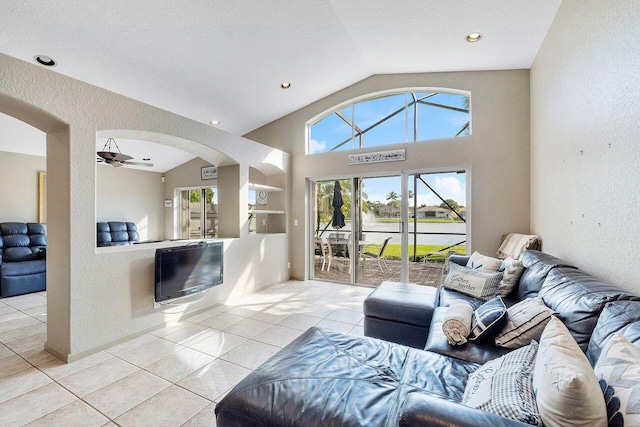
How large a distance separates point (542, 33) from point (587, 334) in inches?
129

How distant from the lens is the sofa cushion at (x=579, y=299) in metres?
1.34

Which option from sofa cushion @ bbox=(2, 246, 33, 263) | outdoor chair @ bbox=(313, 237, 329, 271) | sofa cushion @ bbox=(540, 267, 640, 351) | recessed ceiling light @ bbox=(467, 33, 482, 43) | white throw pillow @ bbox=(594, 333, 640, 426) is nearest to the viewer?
white throw pillow @ bbox=(594, 333, 640, 426)

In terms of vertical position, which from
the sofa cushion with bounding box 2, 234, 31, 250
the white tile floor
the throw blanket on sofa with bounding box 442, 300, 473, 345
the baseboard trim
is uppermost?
the sofa cushion with bounding box 2, 234, 31, 250

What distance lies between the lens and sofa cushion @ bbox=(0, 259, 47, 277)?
13.8 feet

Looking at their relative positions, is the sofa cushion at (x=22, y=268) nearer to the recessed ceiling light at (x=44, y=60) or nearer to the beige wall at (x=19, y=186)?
the beige wall at (x=19, y=186)

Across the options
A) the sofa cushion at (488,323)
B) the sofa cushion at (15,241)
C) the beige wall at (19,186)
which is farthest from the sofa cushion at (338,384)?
the beige wall at (19,186)

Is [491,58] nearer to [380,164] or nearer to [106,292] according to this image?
[380,164]

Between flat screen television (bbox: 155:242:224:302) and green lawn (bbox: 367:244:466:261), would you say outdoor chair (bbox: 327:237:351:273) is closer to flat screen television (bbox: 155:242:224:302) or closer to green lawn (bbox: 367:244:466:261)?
green lawn (bbox: 367:244:466:261)

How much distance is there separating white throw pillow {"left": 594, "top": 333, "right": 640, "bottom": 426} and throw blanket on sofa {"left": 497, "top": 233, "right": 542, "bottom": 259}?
2.66 metres

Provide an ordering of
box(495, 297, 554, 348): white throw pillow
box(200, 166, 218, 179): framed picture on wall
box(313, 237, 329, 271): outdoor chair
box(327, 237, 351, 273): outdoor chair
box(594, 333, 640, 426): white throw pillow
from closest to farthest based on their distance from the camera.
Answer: box(594, 333, 640, 426): white throw pillow → box(495, 297, 554, 348): white throw pillow → box(327, 237, 351, 273): outdoor chair → box(313, 237, 329, 271): outdoor chair → box(200, 166, 218, 179): framed picture on wall

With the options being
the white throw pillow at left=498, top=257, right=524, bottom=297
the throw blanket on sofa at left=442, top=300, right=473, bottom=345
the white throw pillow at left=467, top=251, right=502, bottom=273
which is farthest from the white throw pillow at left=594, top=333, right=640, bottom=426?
the white throw pillow at left=467, top=251, right=502, bottom=273

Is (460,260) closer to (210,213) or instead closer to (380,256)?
(380,256)

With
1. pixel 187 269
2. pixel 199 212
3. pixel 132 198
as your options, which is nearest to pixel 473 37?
pixel 187 269

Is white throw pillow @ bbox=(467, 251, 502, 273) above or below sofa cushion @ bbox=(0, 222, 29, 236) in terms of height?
below
